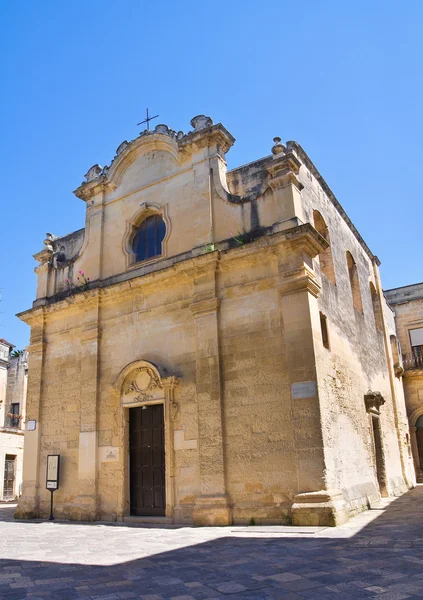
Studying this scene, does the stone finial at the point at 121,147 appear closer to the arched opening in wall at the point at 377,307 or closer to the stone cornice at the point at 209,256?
the stone cornice at the point at 209,256

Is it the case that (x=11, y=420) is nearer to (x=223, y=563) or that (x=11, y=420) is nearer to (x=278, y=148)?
(x=278, y=148)

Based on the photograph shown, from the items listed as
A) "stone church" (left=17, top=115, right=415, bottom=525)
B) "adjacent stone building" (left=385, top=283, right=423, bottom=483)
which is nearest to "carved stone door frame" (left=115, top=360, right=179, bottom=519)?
"stone church" (left=17, top=115, right=415, bottom=525)

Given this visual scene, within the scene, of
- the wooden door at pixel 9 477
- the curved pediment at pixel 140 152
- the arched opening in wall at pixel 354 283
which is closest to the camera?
the curved pediment at pixel 140 152

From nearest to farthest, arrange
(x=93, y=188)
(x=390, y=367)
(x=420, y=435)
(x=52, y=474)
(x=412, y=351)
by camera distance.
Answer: (x=52, y=474), (x=93, y=188), (x=390, y=367), (x=420, y=435), (x=412, y=351)

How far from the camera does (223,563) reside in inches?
223

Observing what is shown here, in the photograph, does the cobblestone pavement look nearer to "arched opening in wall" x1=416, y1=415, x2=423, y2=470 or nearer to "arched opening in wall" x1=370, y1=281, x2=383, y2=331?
"arched opening in wall" x1=370, y1=281, x2=383, y2=331

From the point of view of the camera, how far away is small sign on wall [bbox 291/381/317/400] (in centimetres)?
884

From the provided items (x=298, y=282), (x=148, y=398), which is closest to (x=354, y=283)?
(x=298, y=282)

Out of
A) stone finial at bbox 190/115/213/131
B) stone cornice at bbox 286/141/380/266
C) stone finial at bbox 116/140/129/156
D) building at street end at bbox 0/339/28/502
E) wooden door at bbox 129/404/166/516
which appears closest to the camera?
→ wooden door at bbox 129/404/166/516

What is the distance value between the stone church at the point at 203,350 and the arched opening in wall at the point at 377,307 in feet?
6.95

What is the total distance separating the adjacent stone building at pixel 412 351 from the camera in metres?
19.4

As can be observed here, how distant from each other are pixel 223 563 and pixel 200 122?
31.1ft

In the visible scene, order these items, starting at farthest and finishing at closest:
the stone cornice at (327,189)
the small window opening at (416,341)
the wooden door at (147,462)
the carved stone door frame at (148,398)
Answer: the small window opening at (416,341) → the stone cornice at (327,189) → the wooden door at (147,462) → the carved stone door frame at (148,398)

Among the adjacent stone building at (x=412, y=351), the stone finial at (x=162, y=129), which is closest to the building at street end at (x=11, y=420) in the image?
the stone finial at (x=162, y=129)
